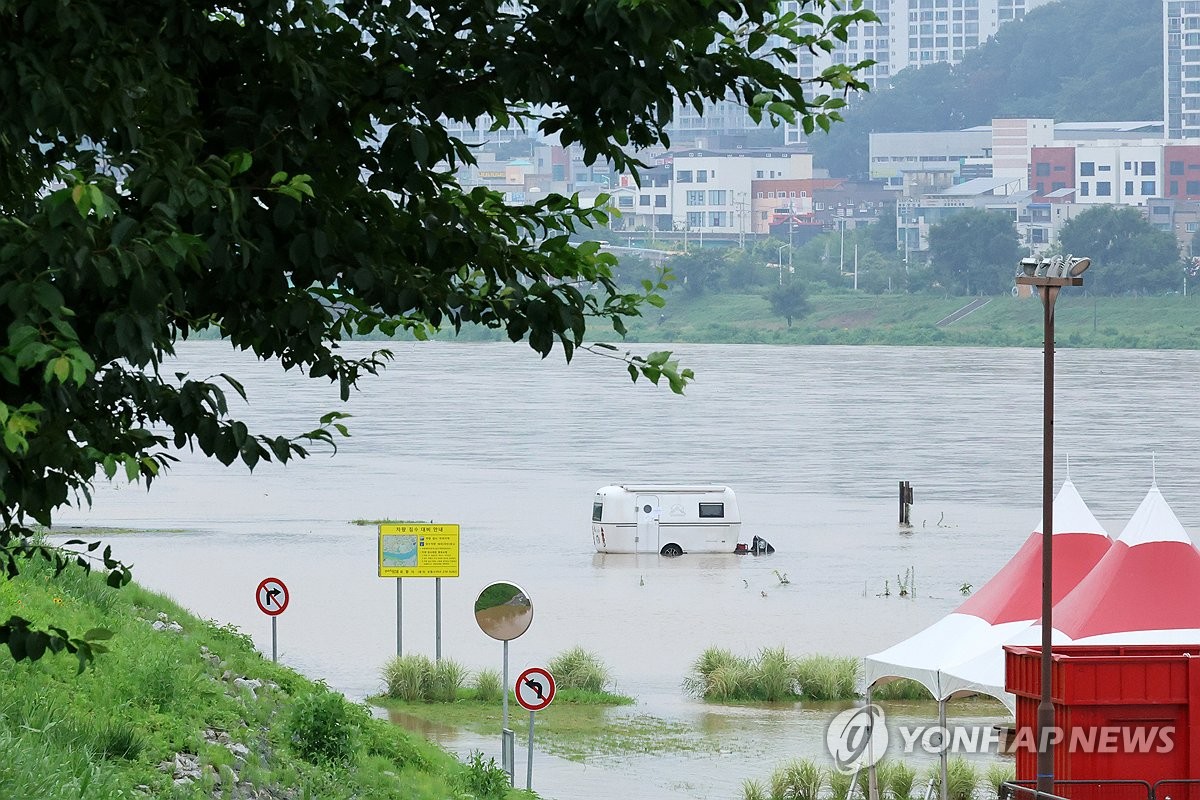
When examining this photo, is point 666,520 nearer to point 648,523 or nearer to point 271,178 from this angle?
point 648,523

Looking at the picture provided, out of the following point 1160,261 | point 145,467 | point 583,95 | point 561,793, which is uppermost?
point 1160,261

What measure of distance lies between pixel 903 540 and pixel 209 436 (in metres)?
43.7

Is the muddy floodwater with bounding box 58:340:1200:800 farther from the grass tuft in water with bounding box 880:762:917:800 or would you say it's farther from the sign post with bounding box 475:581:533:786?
the sign post with bounding box 475:581:533:786

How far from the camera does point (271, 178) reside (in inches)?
206

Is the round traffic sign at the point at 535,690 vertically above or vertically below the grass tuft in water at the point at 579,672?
above

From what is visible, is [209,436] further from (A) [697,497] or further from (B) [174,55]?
(A) [697,497]

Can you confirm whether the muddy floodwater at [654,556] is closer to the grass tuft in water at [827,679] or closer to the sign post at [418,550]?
the grass tuft in water at [827,679]

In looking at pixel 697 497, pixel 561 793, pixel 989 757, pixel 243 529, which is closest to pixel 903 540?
pixel 697 497

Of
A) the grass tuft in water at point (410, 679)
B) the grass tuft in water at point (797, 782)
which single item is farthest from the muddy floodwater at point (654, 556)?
the grass tuft in water at point (797, 782)

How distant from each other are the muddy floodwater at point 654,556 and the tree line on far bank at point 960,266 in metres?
44.8

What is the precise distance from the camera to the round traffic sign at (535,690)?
57.2 ft

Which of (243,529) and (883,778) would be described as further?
(243,529)

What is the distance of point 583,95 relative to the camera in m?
5.78

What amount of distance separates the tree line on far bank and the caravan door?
115m
